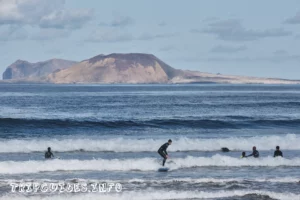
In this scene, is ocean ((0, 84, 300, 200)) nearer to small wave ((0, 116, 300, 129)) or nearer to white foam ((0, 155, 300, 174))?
white foam ((0, 155, 300, 174))

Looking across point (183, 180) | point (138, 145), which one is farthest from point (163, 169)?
point (138, 145)

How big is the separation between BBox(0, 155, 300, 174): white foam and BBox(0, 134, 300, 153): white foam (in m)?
6.04

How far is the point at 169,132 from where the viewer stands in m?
48.2

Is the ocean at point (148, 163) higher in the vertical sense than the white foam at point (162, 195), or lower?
higher

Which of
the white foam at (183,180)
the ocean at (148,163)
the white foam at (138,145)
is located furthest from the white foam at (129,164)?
the white foam at (138,145)

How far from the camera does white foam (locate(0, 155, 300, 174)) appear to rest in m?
28.9

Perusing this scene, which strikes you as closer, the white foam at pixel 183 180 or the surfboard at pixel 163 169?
the white foam at pixel 183 180

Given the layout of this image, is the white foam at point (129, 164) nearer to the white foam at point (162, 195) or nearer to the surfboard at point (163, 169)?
the surfboard at point (163, 169)

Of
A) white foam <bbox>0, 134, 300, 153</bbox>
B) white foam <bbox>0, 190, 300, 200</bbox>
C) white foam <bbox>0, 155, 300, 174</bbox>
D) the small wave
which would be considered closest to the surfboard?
white foam <bbox>0, 155, 300, 174</bbox>

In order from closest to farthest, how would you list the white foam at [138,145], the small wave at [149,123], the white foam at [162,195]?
1. the white foam at [162,195]
2. the white foam at [138,145]
3. the small wave at [149,123]

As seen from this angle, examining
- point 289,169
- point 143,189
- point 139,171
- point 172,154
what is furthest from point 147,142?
point 143,189

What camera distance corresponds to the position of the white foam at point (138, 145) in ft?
123

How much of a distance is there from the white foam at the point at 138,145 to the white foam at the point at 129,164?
6.04 meters

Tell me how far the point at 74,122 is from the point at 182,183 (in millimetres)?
30428
